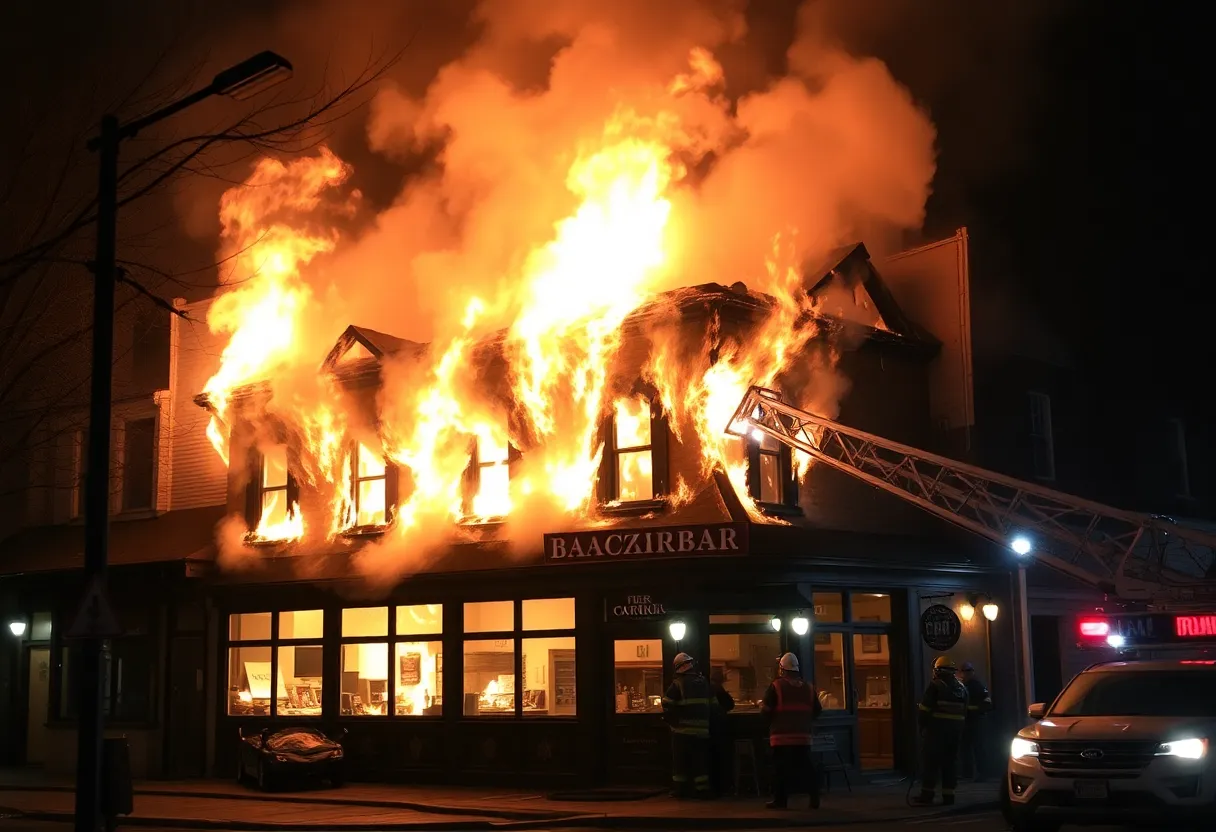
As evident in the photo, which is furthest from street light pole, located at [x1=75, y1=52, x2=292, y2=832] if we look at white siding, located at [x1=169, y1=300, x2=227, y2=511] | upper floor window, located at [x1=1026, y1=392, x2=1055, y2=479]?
upper floor window, located at [x1=1026, y1=392, x2=1055, y2=479]

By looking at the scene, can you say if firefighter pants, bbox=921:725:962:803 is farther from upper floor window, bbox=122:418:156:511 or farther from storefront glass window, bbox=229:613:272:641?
upper floor window, bbox=122:418:156:511

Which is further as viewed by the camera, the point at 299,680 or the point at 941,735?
the point at 299,680

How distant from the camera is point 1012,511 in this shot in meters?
17.4

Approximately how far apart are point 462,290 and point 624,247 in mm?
3227

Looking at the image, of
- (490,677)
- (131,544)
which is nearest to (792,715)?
A: (490,677)

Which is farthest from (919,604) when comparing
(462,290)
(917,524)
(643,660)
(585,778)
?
(462,290)

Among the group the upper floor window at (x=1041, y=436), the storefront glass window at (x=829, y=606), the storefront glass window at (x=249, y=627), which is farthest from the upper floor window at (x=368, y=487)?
the upper floor window at (x=1041, y=436)

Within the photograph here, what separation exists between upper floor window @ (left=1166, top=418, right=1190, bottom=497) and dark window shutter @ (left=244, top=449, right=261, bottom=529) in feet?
59.9

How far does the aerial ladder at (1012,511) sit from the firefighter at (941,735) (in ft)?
7.07

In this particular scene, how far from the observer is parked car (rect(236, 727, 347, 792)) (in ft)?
66.2

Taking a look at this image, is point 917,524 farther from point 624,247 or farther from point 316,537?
point 316,537

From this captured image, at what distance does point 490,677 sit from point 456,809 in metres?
3.75

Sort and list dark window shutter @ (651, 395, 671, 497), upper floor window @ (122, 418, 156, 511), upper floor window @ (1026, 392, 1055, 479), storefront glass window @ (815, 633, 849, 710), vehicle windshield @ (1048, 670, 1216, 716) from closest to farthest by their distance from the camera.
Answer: vehicle windshield @ (1048, 670, 1216, 716)
dark window shutter @ (651, 395, 671, 497)
storefront glass window @ (815, 633, 849, 710)
upper floor window @ (1026, 392, 1055, 479)
upper floor window @ (122, 418, 156, 511)

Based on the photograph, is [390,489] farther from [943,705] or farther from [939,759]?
[939,759]
